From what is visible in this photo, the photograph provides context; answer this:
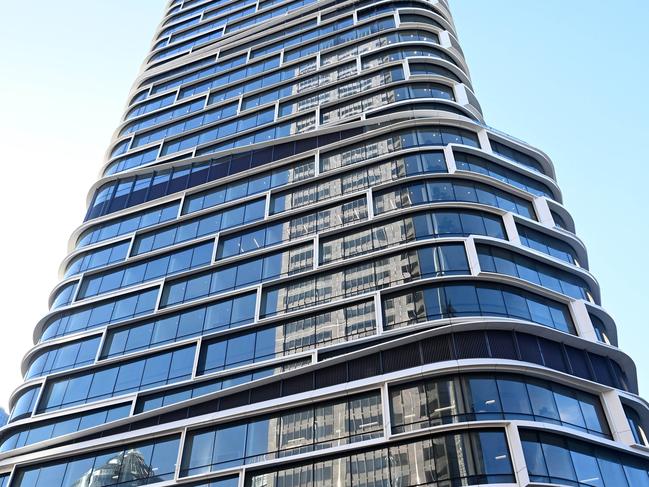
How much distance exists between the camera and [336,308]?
33906 mm

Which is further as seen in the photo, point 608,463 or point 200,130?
point 200,130

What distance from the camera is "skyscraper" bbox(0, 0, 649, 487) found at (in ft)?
89.1

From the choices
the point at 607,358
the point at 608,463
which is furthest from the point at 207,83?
the point at 608,463

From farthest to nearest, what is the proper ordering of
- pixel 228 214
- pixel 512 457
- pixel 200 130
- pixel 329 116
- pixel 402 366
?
pixel 200 130, pixel 329 116, pixel 228 214, pixel 402 366, pixel 512 457

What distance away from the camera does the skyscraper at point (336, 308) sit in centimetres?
2716

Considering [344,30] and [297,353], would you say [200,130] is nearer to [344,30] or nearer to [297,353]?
[344,30]

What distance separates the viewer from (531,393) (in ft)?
89.2

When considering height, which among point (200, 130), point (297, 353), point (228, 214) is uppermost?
point (200, 130)

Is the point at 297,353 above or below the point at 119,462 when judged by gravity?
above

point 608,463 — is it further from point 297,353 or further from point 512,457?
point 297,353

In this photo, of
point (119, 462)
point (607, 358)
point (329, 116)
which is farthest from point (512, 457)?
point (329, 116)

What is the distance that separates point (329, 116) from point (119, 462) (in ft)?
92.4

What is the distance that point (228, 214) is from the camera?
43.2m

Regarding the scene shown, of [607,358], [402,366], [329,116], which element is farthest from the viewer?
[329,116]
